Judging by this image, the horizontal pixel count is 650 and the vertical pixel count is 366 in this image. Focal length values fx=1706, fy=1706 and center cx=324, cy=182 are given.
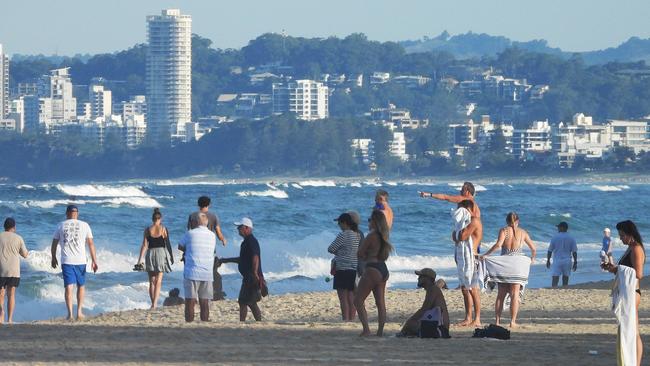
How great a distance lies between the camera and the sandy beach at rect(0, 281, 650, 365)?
11.6m

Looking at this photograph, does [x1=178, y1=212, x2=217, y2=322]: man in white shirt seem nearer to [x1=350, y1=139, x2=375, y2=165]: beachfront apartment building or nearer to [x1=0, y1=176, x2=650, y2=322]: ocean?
[x1=0, y1=176, x2=650, y2=322]: ocean

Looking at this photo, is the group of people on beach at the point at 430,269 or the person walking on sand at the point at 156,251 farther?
the person walking on sand at the point at 156,251

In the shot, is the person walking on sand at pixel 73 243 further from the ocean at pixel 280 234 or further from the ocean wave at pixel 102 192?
the ocean wave at pixel 102 192

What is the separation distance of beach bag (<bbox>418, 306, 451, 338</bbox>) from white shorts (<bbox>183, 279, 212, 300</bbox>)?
73.1 inches

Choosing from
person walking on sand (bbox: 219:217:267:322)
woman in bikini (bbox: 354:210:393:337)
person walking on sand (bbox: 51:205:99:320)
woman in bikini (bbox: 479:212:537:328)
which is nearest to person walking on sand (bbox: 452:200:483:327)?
woman in bikini (bbox: 479:212:537:328)

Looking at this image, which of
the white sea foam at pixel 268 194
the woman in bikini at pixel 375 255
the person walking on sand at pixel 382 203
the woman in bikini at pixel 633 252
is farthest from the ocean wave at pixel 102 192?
the woman in bikini at pixel 633 252

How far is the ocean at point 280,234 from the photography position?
75.6 feet

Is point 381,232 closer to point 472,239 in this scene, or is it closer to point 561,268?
point 472,239

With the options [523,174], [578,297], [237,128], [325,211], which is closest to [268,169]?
[237,128]

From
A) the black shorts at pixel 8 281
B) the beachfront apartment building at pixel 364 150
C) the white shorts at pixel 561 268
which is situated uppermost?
the black shorts at pixel 8 281

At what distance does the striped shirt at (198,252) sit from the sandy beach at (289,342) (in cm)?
44

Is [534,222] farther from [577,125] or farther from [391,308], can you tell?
[577,125]

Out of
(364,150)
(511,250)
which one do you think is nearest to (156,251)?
(511,250)

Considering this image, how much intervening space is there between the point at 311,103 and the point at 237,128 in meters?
36.7
